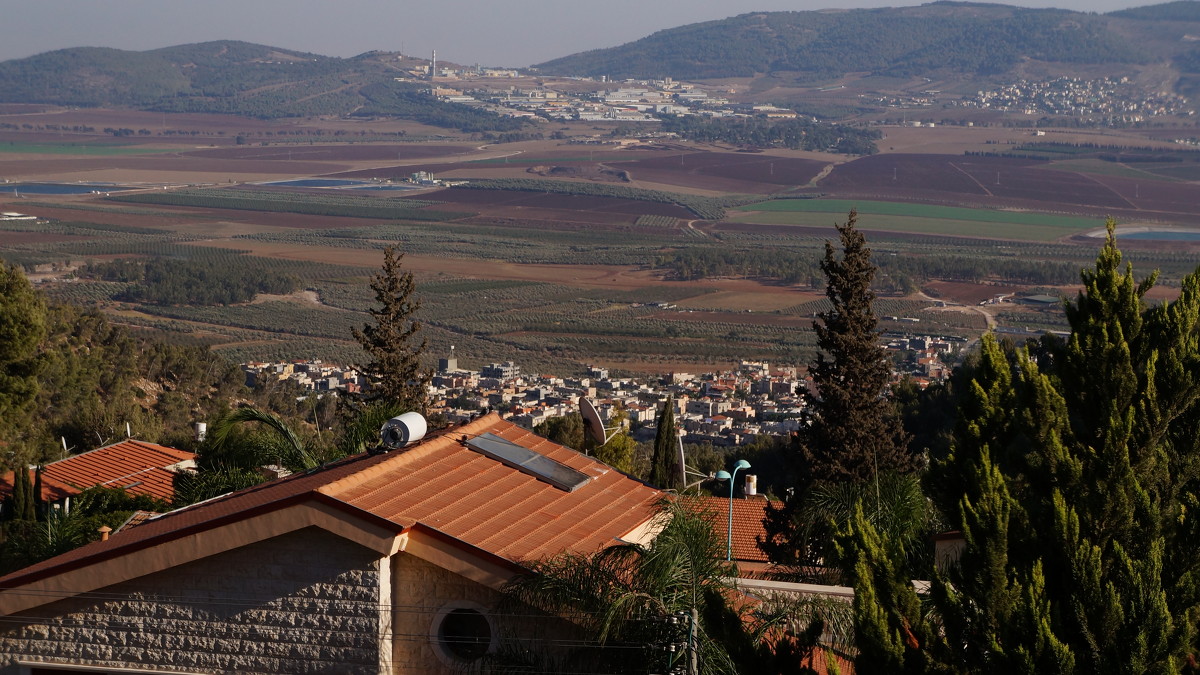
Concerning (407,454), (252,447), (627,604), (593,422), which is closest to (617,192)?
(593,422)

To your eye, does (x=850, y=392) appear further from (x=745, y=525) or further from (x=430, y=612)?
(x=430, y=612)

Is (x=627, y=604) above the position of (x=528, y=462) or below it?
below

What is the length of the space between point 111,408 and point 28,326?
842 centimetres

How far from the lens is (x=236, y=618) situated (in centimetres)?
959

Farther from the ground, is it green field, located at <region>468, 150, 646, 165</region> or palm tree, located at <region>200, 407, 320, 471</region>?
palm tree, located at <region>200, 407, 320, 471</region>

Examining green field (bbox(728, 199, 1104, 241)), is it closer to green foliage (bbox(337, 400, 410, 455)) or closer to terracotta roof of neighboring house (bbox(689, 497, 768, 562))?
terracotta roof of neighboring house (bbox(689, 497, 768, 562))

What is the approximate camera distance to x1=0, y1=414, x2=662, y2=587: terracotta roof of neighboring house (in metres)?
9.45

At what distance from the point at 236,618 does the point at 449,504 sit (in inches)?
61.5

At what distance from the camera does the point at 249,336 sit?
7406 centimetres

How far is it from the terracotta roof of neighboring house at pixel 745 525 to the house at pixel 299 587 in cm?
840

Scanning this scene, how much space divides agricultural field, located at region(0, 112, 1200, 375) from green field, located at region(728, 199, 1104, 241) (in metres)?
0.51

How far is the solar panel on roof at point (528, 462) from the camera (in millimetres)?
11281

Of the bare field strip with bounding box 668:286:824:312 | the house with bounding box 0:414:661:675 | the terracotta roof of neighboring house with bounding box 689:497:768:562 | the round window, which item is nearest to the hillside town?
the bare field strip with bounding box 668:286:824:312

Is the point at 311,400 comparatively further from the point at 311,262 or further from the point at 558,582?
the point at 311,262
